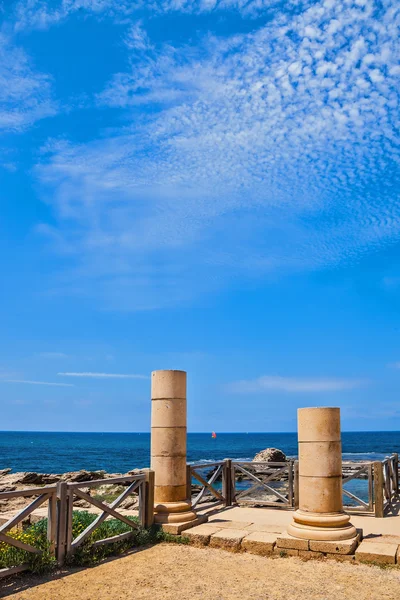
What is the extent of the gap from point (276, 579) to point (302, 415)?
2.91 metres

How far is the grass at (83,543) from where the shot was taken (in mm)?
7934

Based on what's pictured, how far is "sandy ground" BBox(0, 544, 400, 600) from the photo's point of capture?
735 cm

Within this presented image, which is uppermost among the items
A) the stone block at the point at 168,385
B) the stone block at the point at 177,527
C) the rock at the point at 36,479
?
the stone block at the point at 168,385

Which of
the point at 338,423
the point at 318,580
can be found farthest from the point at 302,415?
the point at 318,580

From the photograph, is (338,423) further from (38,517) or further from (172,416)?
(38,517)

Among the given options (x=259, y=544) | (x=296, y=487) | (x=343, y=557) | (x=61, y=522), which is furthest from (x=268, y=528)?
(x=61, y=522)

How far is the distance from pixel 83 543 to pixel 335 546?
13.6 ft

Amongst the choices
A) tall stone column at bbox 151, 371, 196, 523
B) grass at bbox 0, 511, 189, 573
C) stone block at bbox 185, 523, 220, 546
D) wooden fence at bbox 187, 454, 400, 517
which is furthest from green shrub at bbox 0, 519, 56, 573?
wooden fence at bbox 187, 454, 400, 517

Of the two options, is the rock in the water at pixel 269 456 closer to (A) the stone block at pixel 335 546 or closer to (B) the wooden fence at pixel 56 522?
(A) the stone block at pixel 335 546

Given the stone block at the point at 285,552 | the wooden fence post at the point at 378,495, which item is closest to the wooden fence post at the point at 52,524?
the stone block at the point at 285,552

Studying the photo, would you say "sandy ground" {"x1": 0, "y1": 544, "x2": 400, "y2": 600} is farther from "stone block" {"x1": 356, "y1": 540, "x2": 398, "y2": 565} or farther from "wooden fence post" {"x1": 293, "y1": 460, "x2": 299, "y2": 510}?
"wooden fence post" {"x1": 293, "y1": 460, "x2": 299, "y2": 510}

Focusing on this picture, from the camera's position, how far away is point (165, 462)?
1109 centimetres

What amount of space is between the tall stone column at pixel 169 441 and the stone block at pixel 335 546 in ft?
8.89

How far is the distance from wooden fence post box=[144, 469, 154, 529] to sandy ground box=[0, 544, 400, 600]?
1.22 metres
